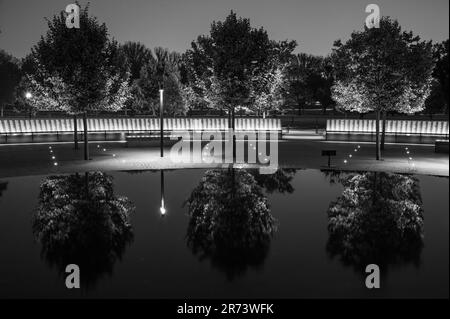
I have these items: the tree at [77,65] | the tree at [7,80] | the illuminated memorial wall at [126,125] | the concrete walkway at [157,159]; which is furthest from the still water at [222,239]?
the tree at [7,80]

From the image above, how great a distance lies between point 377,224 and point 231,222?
310 cm

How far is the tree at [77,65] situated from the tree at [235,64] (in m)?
4.26

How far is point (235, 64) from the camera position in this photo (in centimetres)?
2195

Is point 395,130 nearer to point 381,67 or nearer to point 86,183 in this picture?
point 381,67

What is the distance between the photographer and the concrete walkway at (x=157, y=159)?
1823 cm

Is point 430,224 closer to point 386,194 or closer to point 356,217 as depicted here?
point 356,217

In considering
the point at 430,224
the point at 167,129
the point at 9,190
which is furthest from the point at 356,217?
the point at 167,129

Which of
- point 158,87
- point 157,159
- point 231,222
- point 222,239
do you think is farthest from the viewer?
point 158,87

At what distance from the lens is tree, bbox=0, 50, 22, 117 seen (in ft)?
213

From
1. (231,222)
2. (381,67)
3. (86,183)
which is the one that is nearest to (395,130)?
(381,67)

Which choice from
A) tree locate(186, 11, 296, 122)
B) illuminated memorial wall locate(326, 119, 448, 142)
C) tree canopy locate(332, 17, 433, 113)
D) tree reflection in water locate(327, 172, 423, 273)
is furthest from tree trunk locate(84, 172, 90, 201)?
illuminated memorial wall locate(326, 119, 448, 142)

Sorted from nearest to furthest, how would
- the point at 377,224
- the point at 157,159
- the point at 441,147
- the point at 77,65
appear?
the point at 377,224 < the point at 77,65 < the point at 157,159 < the point at 441,147

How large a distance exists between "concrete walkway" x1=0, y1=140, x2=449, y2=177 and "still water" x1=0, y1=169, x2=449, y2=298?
2.91 m
